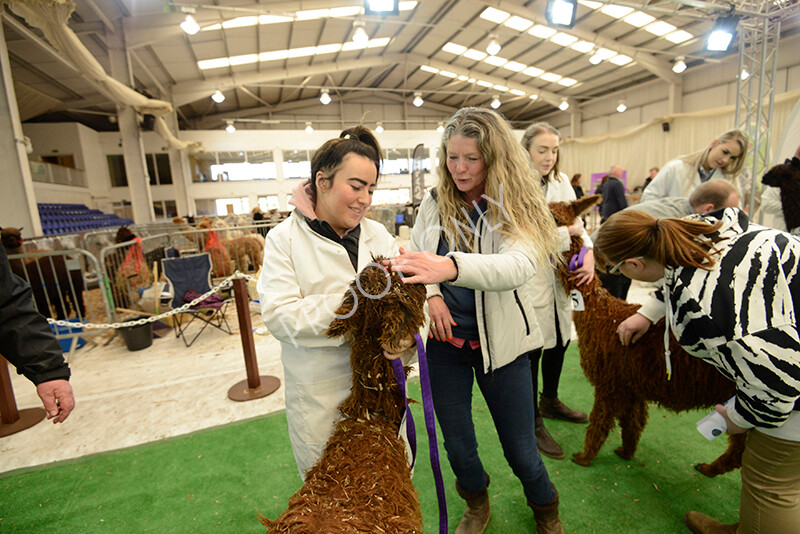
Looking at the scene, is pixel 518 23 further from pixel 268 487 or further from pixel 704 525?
pixel 268 487

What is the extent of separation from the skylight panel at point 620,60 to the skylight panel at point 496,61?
4.21 meters

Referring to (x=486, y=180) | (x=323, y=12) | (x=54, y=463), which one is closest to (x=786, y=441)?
(x=486, y=180)

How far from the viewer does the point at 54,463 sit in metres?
2.65

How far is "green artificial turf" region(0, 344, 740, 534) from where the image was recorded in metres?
2.01

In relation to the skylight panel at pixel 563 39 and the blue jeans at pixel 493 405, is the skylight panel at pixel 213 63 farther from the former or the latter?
the blue jeans at pixel 493 405

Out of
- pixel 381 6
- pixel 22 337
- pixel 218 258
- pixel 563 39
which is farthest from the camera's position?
pixel 563 39

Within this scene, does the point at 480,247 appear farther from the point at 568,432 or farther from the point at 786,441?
Answer: the point at 568,432

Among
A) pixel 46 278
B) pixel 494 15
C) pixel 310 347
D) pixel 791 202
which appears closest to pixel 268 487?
pixel 310 347

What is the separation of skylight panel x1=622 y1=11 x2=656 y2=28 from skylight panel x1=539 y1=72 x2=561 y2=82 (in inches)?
206

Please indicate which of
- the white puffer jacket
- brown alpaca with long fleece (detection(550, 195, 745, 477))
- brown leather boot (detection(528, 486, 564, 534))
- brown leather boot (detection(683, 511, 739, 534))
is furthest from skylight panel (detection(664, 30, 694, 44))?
brown leather boot (detection(528, 486, 564, 534))

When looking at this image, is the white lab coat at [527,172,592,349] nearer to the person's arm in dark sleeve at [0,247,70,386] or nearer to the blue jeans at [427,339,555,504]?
the blue jeans at [427,339,555,504]

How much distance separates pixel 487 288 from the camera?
120 cm

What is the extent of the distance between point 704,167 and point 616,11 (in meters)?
11.1

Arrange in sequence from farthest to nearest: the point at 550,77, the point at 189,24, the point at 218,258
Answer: the point at 550,77
the point at 189,24
the point at 218,258
